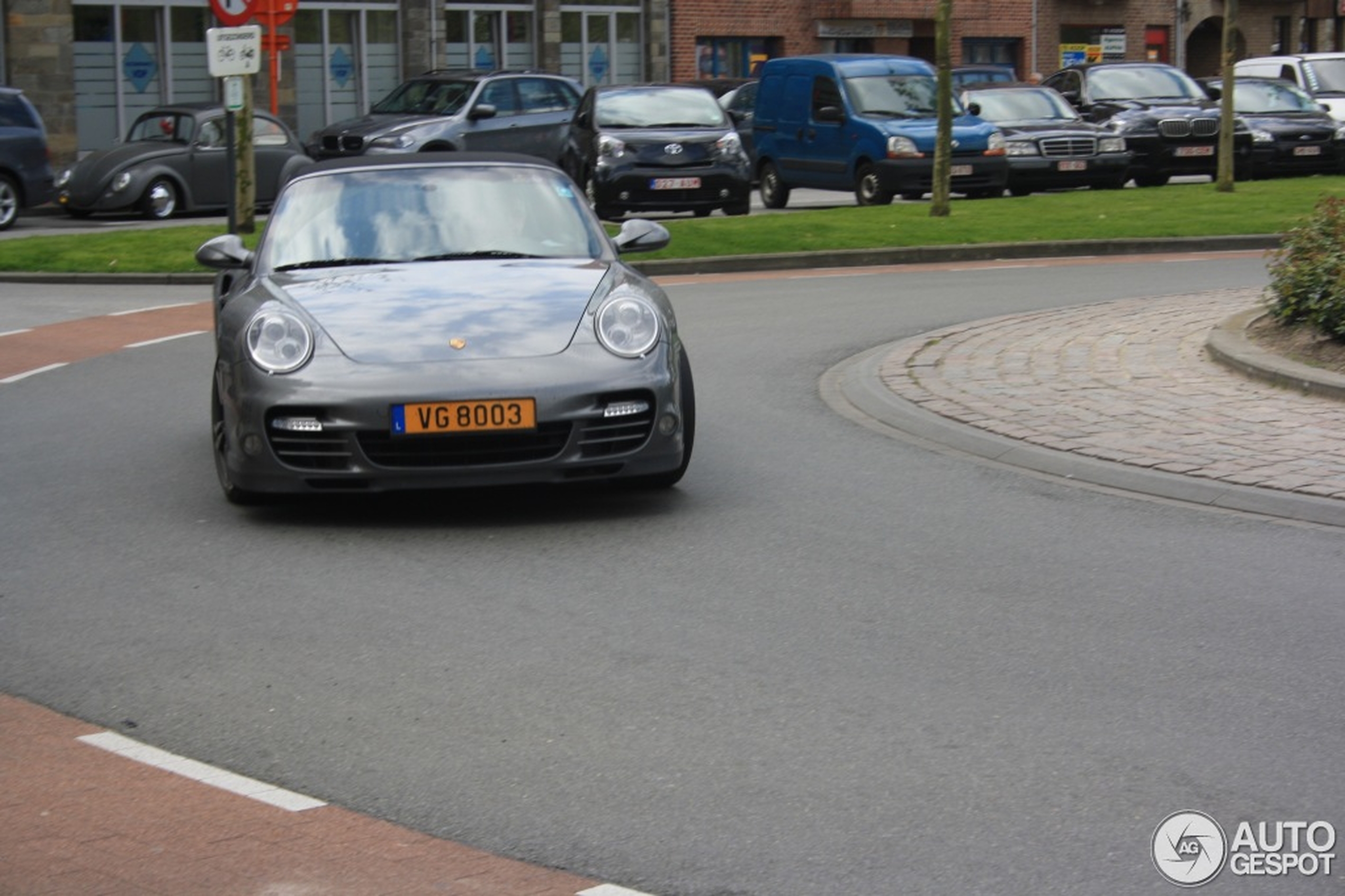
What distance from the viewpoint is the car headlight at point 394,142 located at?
2761 cm

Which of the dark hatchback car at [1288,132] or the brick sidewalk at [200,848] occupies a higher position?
the dark hatchback car at [1288,132]

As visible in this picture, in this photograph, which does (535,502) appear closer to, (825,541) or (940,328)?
(825,541)

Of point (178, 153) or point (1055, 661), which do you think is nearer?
point (1055, 661)

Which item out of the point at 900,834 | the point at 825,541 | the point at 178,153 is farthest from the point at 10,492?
the point at 178,153

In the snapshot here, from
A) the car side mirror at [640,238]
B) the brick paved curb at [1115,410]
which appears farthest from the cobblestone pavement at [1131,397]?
the car side mirror at [640,238]

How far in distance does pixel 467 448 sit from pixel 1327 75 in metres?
32.3

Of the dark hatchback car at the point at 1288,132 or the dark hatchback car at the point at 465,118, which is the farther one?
the dark hatchback car at the point at 1288,132

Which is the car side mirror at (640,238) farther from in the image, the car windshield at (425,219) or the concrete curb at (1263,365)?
the concrete curb at (1263,365)

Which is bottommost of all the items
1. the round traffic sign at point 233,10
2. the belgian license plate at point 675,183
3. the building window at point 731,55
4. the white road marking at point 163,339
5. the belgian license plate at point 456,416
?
the white road marking at point 163,339

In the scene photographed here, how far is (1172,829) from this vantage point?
14.7 ft

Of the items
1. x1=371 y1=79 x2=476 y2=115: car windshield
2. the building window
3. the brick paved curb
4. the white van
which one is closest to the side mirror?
the brick paved curb

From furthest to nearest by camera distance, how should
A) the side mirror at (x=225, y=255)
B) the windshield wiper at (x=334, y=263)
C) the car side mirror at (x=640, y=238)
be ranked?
the car side mirror at (x=640, y=238) < the side mirror at (x=225, y=255) < the windshield wiper at (x=334, y=263)

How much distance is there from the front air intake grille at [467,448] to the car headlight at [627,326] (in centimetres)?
42

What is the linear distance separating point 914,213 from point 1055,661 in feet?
58.1
